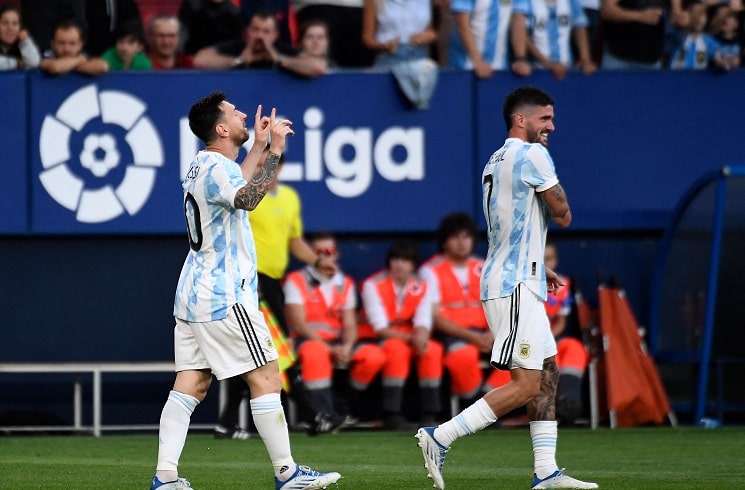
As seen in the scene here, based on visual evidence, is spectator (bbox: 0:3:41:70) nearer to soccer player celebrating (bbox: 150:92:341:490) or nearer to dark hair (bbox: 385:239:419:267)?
dark hair (bbox: 385:239:419:267)

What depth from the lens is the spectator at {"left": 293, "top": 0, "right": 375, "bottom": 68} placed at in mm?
13836

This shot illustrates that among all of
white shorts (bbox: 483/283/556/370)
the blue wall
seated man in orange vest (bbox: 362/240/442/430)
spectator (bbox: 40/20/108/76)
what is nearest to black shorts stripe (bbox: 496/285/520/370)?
white shorts (bbox: 483/283/556/370)

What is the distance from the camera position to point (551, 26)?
1392 centimetres

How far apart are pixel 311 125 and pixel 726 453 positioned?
16.9 ft

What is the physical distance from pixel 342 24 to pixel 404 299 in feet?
8.71

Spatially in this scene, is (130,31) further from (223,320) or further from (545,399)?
(545,399)

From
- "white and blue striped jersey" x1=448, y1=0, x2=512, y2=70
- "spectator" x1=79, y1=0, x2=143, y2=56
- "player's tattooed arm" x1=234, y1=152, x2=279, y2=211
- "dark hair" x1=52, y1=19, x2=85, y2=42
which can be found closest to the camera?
"player's tattooed arm" x1=234, y1=152, x2=279, y2=211

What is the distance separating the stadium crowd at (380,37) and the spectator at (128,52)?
0.01 metres

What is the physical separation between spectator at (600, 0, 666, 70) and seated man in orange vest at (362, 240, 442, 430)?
2.72m

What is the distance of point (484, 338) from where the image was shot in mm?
13055

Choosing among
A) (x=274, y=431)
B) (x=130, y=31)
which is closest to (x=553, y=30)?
(x=130, y=31)

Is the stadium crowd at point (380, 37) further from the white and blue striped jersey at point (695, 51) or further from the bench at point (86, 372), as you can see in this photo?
the bench at point (86, 372)

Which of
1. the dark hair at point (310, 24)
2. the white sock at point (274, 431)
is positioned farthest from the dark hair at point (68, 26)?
the white sock at point (274, 431)

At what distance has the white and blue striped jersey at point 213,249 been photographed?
285 inches
